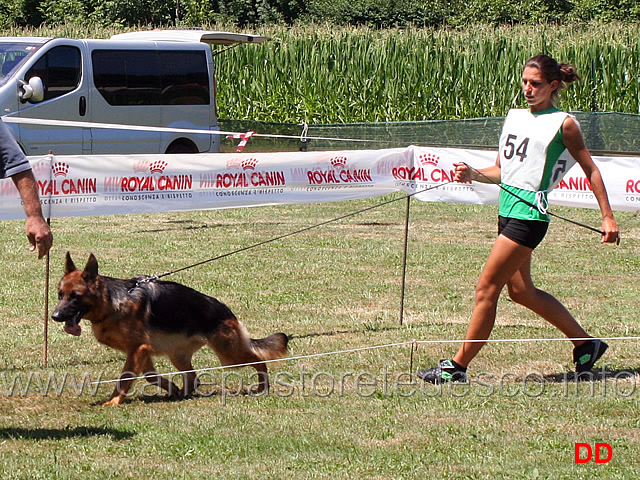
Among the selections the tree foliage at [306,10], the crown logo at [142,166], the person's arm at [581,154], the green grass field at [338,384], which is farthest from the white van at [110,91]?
the tree foliage at [306,10]

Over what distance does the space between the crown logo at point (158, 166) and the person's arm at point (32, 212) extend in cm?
264

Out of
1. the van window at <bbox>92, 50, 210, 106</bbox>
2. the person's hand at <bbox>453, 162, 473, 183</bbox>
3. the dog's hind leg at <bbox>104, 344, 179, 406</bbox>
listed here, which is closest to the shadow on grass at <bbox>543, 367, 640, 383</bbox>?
the person's hand at <bbox>453, 162, 473, 183</bbox>

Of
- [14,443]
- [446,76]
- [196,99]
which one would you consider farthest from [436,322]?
[446,76]

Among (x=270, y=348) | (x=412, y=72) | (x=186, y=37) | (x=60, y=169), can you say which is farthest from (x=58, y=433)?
(x=412, y=72)

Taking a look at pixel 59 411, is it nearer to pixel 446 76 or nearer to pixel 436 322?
pixel 436 322

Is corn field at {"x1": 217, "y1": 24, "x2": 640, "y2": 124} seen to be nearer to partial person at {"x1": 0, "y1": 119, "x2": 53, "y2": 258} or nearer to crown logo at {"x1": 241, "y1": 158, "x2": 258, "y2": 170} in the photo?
crown logo at {"x1": 241, "y1": 158, "x2": 258, "y2": 170}

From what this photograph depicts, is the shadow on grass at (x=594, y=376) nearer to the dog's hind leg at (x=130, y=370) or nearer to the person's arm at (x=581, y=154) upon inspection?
the person's arm at (x=581, y=154)

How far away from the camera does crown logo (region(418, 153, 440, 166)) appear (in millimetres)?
8070

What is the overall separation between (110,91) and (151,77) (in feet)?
3.35

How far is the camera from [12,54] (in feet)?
53.6

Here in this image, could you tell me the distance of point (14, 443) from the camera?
16.1 ft

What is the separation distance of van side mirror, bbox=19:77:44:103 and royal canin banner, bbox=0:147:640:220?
28.8ft

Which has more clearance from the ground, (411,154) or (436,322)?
(411,154)

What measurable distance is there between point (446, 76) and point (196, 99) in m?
9.03
